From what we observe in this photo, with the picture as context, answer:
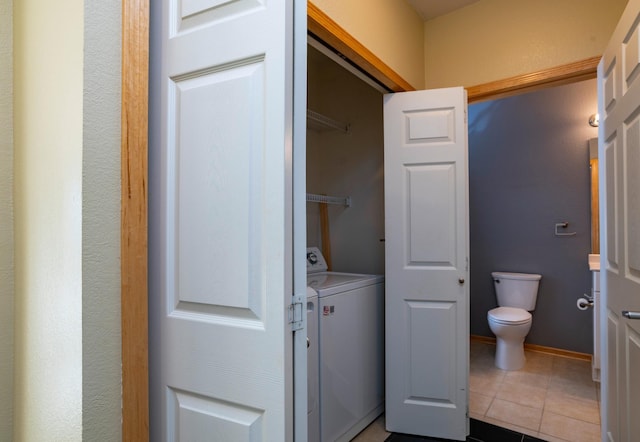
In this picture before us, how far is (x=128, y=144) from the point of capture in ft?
2.99

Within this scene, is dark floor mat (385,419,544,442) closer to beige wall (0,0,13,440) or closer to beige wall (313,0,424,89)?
beige wall (0,0,13,440)

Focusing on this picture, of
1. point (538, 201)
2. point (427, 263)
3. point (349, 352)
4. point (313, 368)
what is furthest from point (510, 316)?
point (313, 368)

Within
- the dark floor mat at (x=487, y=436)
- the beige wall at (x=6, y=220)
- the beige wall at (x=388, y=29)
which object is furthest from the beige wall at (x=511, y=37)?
the beige wall at (x=6, y=220)

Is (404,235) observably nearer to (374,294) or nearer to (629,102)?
(374,294)

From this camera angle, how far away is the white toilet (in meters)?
2.91

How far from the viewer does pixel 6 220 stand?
108cm

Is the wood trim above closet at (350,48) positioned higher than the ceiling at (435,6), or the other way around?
the ceiling at (435,6)

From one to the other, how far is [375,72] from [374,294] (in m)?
1.33

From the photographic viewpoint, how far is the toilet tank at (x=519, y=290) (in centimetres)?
327

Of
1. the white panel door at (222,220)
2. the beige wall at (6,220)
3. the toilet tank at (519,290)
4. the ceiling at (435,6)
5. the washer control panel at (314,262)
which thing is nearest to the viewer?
the white panel door at (222,220)

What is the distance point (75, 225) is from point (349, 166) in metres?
2.23

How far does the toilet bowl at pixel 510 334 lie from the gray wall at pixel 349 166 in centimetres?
115

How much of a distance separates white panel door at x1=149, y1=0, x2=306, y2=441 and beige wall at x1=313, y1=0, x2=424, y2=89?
0.72 meters

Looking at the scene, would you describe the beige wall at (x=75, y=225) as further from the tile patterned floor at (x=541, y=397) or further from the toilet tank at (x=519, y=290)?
the toilet tank at (x=519, y=290)
